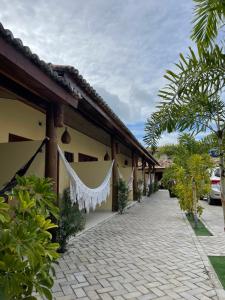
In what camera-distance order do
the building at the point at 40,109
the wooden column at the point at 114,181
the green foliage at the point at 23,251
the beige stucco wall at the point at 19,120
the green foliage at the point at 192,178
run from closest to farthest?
the green foliage at the point at 23,251 < the building at the point at 40,109 < the beige stucco wall at the point at 19,120 < the green foliage at the point at 192,178 < the wooden column at the point at 114,181

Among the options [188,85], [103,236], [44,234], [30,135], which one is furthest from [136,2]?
[103,236]

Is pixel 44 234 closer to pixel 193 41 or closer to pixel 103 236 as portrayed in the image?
pixel 193 41

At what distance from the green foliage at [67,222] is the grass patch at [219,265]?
2.15 m

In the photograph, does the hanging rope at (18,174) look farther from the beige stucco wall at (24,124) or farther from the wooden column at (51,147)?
the beige stucco wall at (24,124)

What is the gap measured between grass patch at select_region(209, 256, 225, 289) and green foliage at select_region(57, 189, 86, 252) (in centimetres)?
215

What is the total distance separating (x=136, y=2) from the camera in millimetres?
4227

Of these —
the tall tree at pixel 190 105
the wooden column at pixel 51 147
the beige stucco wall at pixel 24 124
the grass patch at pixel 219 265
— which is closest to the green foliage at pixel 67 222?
the wooden column at pixel 51 147

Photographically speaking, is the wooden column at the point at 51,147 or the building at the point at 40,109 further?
the wooden column at the point at 51,147

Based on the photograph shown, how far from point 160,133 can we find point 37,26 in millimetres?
3452

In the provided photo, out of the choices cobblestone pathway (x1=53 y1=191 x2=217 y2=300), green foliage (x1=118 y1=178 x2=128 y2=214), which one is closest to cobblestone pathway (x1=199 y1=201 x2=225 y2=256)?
cobblestone pathway (x1=53 y1=191 x2=217 y2=300)

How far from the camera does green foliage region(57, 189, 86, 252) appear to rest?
163 inches

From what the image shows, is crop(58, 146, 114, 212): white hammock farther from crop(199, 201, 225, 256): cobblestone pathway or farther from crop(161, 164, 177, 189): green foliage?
crop(161, 164, 177, 189): green foliage

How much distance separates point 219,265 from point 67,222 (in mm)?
2330

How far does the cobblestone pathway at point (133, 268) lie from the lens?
288 centimetres
